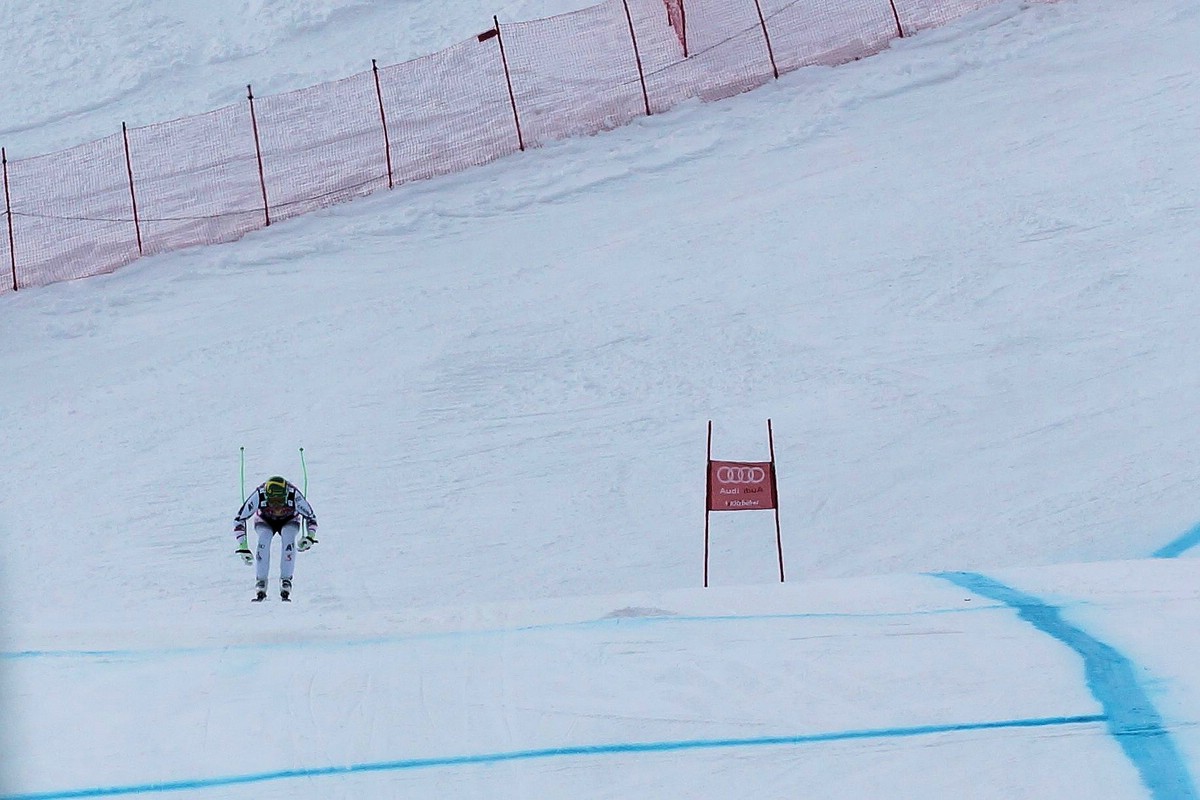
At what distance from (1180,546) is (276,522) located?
7155mm

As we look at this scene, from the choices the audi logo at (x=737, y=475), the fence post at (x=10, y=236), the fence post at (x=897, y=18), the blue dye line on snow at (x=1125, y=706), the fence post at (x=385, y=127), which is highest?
the fence post at (x=897, y=18)

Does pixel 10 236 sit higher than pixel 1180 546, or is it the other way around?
pixel 10 236

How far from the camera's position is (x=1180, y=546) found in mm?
11641

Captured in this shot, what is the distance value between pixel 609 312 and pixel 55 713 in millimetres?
9719

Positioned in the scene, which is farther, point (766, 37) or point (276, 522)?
point (766, 37)

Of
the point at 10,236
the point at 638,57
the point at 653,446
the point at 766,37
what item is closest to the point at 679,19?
the point at 638,57

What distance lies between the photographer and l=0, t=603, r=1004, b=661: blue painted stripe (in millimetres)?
8219

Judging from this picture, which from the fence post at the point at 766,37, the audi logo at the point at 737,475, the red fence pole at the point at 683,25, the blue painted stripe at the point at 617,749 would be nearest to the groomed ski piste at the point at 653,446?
the blue painted stripe at the point at 617,749

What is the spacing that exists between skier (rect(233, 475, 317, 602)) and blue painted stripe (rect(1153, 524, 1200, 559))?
6680 mm

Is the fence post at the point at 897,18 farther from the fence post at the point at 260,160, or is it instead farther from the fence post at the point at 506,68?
the fence post at the point at 260,160

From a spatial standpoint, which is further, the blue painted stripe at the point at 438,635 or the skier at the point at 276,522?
the skier at the point at 276,522

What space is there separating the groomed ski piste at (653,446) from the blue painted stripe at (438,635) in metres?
0.04

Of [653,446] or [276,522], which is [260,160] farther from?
[276,522]

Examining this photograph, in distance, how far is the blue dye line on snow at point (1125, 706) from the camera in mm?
6324
